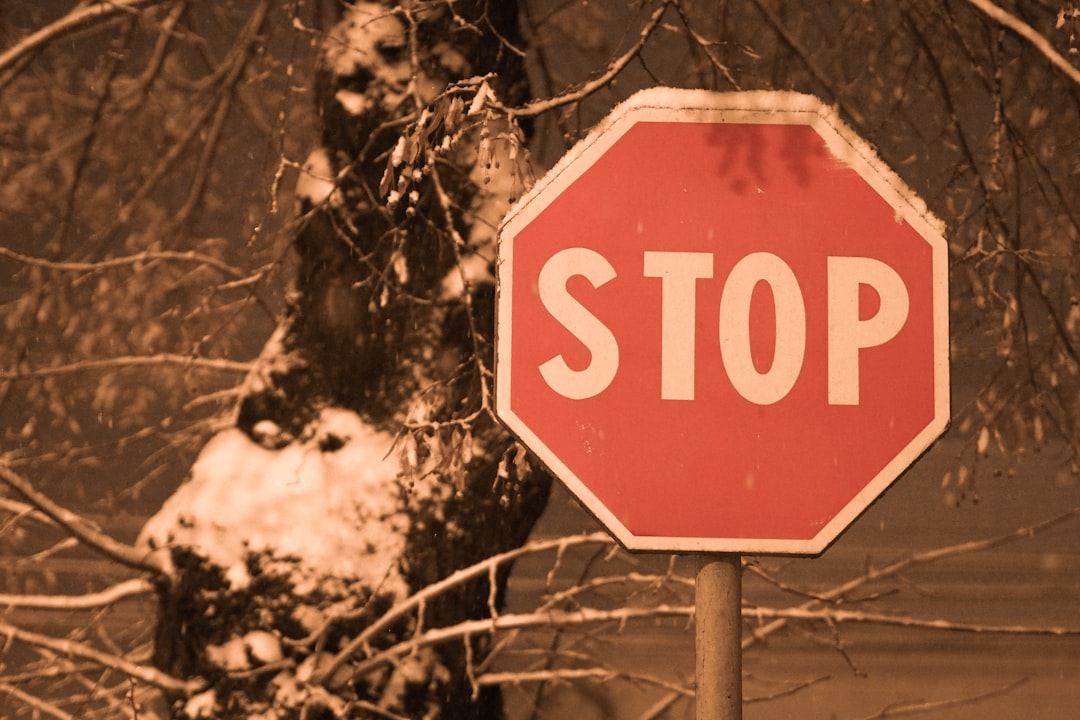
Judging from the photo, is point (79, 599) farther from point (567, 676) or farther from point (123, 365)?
point (567, 676)

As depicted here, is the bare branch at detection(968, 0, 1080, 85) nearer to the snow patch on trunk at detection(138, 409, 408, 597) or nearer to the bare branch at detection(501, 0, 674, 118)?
the bare branch at detection(501, 0, 674, 118)

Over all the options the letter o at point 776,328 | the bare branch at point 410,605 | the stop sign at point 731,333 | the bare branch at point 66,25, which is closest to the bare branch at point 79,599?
the bare branch at point 410,605

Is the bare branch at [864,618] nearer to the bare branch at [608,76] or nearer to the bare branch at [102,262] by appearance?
the bare branch at [608,76]

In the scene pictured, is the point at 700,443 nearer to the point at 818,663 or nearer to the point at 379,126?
the point at 379,126

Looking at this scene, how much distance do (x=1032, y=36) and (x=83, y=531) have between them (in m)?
2.86

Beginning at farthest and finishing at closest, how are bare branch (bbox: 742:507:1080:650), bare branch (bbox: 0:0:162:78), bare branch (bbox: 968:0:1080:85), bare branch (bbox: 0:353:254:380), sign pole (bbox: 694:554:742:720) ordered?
bare branch (bbox: 0:353:254:380)
bare branch (bbox: 742:507:1080:650)
bare branch (bbox: 0:0:162:78)
bare branch (bbox: 968:0:1080:85)
sign pole (bbox: 694:554:742:720)

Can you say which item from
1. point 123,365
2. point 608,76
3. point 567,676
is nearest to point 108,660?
point 567,676

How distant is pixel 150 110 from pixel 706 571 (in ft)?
14.0

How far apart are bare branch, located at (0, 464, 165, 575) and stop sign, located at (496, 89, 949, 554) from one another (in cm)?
200

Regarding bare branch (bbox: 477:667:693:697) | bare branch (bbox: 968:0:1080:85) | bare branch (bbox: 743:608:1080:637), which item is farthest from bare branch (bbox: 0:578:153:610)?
bare branch (bbox: 968:0:1080:85)

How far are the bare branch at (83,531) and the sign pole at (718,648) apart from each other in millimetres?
2138

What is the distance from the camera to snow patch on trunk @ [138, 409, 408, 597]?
3.14m

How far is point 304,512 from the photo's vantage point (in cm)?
317

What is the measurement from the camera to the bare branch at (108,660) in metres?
3.17
